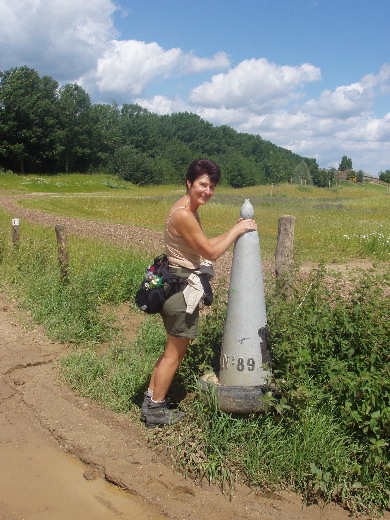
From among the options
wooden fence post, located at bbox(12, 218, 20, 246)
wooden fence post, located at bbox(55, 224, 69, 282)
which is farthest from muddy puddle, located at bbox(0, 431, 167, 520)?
wooden fence post, located at bbox(12, 218, 20, 246)

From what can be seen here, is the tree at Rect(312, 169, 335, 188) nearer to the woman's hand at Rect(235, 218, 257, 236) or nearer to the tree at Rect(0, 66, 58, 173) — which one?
the tree at Rect(0, 66, 58, 173)

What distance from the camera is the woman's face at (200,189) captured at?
3.77 m

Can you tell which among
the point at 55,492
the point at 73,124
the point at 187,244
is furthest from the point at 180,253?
the point at 73,124

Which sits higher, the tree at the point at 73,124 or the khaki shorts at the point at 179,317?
the tree at the point at 73,124

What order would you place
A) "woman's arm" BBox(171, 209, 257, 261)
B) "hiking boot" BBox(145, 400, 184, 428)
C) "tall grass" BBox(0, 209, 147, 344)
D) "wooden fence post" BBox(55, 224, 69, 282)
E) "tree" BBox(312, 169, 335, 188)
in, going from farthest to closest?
1. "tree" BBox(312, 169, 335, 188)
2. "wooden fence post" BBox(55, 224, 69, 282)
3. "tall grass" BBox(0, 209, 147, 344)
4. "hiking boot" BBox(145, 400, 184, 428)
5. "woman's arm" BBox(171, 209, 257, 261)

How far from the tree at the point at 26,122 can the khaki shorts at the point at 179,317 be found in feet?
188

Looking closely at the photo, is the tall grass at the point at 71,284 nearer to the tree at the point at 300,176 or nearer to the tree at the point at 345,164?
the tree at the point at 300,176

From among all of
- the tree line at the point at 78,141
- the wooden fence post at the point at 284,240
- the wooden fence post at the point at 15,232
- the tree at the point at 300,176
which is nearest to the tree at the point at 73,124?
the tree line at the point at 78,141

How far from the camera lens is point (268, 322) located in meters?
4.31

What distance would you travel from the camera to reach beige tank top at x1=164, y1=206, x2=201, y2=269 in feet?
12.5

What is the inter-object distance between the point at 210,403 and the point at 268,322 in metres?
0.85

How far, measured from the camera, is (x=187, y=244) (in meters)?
3.77

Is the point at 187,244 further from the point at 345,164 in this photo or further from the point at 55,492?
the point at 345,164

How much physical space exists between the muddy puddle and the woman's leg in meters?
0.75
